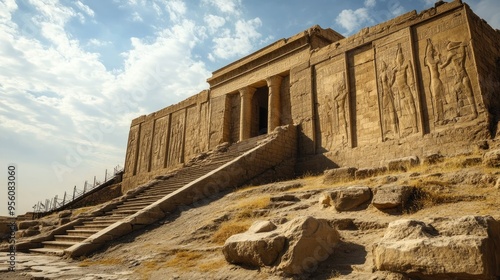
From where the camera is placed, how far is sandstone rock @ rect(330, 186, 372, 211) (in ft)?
20.0

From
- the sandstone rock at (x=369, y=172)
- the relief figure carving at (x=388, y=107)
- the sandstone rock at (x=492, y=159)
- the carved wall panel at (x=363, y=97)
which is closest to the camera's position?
the sandstone rock at (x=492, y=159)

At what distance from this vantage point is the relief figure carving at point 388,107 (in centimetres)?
1202

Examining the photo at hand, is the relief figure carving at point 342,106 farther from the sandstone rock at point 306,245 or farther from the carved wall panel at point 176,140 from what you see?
the carved wall panel at point 176,140

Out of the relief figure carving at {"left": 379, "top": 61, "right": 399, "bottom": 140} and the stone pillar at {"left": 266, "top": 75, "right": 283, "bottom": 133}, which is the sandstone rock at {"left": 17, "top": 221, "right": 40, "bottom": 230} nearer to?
the stone pillar at {"left": 266, "top": 75, "right": 283, "bottom": 133}

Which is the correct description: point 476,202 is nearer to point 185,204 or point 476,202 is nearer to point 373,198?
point 373,198

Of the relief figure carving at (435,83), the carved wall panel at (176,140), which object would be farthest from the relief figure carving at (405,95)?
the carved wall panel at (176,140)

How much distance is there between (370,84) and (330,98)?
1.81 meters

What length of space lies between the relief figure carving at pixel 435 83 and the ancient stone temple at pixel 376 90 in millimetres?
31

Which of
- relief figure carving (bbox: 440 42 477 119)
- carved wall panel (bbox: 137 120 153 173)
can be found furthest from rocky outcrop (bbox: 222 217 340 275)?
carved wall panel (bbox: 137 120 153 173)

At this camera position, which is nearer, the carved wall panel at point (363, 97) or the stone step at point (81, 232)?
the stone step at point (81, 232)

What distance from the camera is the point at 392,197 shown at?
5562 millimetres

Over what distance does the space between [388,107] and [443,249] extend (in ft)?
32.2

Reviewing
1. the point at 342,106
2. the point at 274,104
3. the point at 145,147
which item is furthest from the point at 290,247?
the point at 145,147

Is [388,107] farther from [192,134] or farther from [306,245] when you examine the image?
[192,134]
